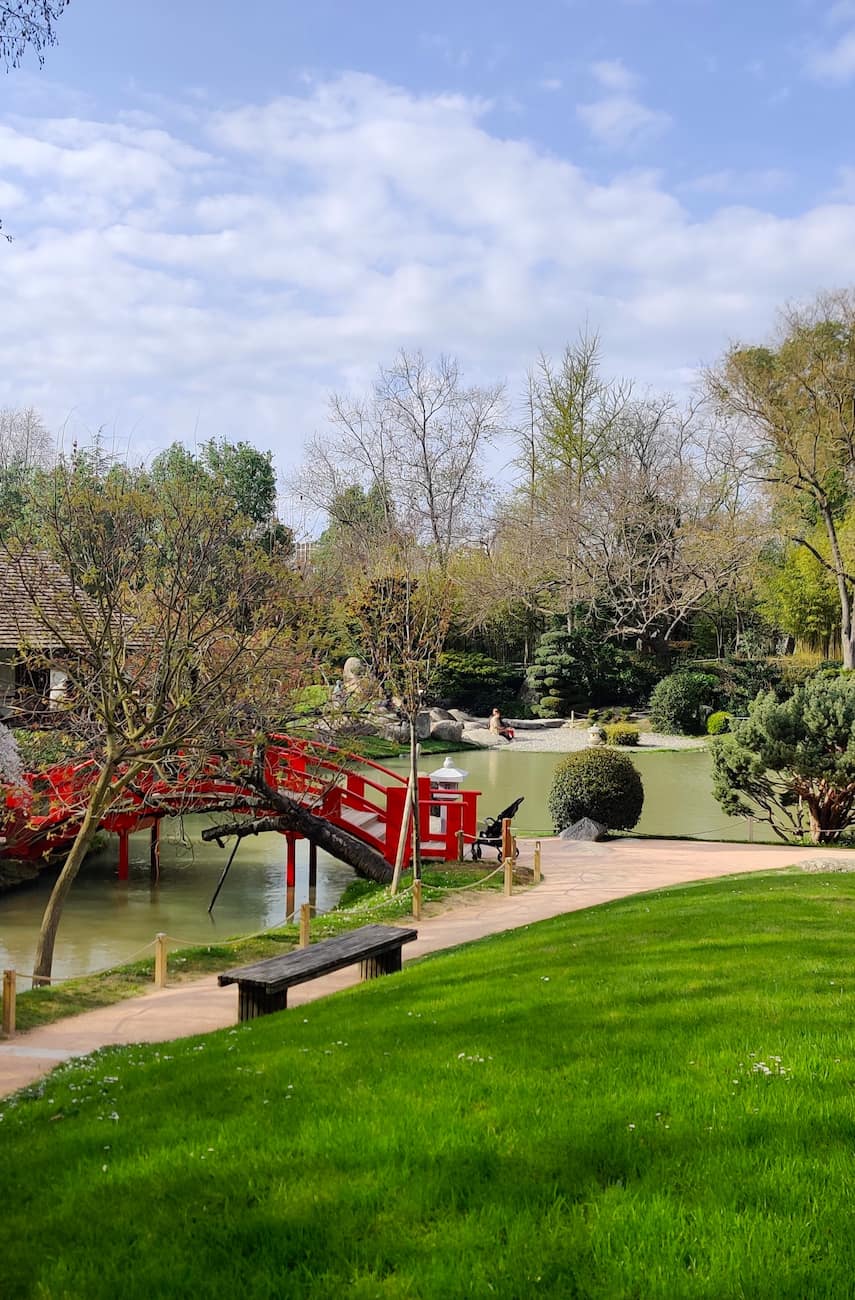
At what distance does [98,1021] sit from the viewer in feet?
27.8

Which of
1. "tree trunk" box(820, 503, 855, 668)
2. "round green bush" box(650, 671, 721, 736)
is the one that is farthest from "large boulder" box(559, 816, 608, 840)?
"tree trunk" box(820, 503, 855, 668)

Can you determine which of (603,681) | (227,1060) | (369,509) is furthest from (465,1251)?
(369,509)

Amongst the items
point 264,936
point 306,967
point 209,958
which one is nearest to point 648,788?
point 264,936

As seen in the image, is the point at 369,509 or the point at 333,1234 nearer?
the point at 333,1234

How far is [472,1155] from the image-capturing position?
341 cm

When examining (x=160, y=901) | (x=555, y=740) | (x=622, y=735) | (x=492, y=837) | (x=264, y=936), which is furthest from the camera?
(x=555, y=740)

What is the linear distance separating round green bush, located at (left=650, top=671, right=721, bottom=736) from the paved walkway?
18.6m

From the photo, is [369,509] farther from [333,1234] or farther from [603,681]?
[333,1234]

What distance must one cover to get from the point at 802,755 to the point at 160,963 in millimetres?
10153

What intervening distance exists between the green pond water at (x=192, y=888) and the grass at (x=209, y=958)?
61 cm

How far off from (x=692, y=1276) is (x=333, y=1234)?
987 mm

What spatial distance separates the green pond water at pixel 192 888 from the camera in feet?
43.6

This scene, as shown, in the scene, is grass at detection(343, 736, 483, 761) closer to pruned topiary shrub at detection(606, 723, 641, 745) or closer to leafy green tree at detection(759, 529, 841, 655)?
pruned topiary shrub at detection(606, 723, 641, 745)

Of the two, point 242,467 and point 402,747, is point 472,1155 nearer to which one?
point 402,747
